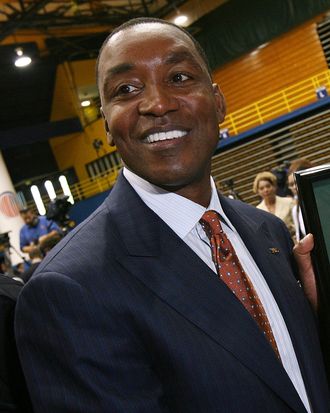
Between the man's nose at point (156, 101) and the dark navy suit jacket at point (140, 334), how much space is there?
213 mm

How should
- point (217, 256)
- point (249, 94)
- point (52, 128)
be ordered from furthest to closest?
point (52, 128), point (249, 94), point (217, 256)

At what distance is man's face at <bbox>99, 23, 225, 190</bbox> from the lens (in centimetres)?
114

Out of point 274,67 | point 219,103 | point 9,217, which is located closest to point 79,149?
point 9,217

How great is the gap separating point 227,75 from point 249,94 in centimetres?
90

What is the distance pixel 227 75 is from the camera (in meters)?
16.0

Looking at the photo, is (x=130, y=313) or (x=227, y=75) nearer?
(x=130, y=313)

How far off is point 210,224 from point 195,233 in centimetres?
5

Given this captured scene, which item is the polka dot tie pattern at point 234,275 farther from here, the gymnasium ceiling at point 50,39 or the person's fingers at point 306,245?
the gymnasium ceiling at point 50,39

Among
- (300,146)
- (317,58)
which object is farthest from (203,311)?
(317,58)

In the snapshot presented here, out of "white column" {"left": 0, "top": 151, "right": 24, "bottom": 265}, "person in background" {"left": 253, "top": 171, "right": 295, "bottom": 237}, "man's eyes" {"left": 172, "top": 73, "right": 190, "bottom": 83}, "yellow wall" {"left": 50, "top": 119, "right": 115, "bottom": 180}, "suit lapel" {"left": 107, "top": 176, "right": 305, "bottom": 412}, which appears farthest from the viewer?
"yellow wall" {"left": 50, "top": 119, "right": 115, "bottom": 180}

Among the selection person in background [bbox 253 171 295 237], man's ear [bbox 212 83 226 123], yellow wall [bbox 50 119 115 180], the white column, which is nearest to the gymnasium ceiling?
yellow wall [bbox 50 119 115 180]

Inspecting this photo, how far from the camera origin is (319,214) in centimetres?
124

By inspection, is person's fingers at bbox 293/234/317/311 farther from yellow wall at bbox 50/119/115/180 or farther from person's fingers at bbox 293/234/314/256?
yellow wall at bbox 50/119/115/180

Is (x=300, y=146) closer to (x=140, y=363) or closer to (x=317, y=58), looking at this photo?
(x=317, y=58)
